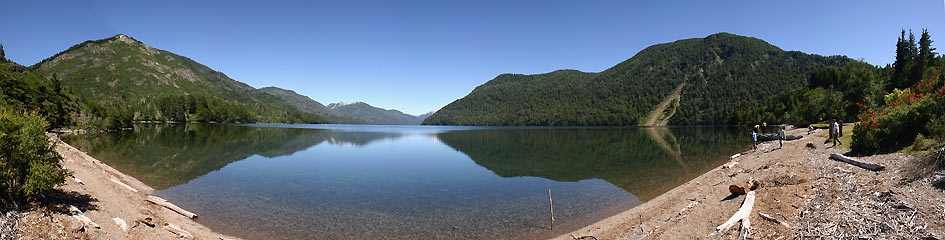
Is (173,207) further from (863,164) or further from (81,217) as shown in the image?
(863,164)

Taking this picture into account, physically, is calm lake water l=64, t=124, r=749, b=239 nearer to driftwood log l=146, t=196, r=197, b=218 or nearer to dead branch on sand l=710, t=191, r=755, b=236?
driftwood log l=146, t=196, r=197, b=218

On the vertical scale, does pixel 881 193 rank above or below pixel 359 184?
above

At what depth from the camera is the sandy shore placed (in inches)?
413

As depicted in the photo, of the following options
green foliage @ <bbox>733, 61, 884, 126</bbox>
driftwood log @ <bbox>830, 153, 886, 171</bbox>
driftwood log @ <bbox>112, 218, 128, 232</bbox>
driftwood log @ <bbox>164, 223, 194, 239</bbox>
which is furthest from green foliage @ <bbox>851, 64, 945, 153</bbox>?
driftwood log @ <bbox>112, 218, 128, 232</bbox>

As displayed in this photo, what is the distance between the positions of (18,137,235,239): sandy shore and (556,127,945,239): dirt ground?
15761mm

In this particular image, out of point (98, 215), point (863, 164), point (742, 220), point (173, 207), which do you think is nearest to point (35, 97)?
point (173, 207)

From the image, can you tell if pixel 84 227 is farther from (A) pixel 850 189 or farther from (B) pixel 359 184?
(A) pixel 850 189

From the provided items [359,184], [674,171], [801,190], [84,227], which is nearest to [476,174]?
[359,184]

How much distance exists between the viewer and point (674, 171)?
114 feet

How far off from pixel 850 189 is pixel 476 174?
25.4 meters

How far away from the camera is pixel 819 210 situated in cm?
1110

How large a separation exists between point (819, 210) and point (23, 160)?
75.6 ft

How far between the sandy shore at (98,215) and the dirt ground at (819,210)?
15761mm

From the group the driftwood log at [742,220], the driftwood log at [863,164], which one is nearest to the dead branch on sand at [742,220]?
the driftwood log at [742,220]
